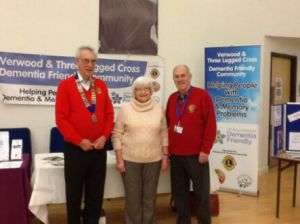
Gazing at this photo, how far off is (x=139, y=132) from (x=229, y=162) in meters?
2.05

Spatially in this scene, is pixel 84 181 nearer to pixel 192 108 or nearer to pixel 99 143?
pixel 99 143

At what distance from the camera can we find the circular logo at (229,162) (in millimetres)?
4377

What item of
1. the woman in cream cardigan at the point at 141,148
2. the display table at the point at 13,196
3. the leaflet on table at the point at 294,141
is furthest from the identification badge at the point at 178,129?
the leaflet on table at the point at 294,141

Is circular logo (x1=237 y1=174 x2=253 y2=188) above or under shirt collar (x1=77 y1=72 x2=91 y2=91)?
under

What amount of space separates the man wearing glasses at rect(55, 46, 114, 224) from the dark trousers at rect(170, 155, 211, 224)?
60 centimetres

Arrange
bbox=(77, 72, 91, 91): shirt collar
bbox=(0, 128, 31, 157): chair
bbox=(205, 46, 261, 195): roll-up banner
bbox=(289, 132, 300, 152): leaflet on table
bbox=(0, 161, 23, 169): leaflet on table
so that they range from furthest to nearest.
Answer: bbox=(205, 46, 261, 195): roll-up banner, bbox=(0, 128, 31, 157): chair, bbox=(289, 132, 300, 152): leaflet on table, bbox=(0, 161, 23, 169): leaflet on table, bbox=(77, 72, 91, 91): shirt collar

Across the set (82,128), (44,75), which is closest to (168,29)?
(44,75)

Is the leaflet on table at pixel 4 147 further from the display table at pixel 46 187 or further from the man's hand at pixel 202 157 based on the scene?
the man's hand at pixel 202 157

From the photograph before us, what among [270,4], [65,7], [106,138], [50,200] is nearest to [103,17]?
[65,7]

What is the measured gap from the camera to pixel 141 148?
2.74 m

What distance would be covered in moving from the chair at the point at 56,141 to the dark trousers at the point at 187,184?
5.08ft

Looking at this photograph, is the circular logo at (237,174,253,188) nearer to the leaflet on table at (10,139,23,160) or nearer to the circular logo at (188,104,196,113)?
the circular logo at (188,104,196,113)

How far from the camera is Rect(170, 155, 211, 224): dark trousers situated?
109 inches

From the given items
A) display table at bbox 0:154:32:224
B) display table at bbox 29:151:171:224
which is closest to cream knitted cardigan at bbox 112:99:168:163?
display table at bbox 29:151:171:224
